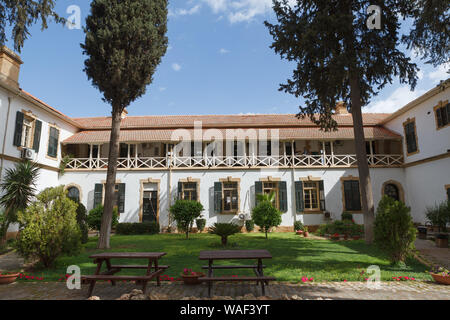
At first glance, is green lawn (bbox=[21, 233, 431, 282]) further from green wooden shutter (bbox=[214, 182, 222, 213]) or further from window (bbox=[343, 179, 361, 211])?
window (bbox=[343, 179, 361, 211])

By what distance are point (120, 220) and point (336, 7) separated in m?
15.7

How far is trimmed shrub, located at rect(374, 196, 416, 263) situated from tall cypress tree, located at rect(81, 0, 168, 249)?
919 cm


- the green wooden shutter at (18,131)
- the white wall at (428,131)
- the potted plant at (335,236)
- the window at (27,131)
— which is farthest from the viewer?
the window at (27,131)

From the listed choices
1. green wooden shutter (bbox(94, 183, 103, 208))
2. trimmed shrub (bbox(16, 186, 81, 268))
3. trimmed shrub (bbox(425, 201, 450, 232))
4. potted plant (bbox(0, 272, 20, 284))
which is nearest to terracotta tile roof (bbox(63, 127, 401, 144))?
green wooden shutter (bbox(94, 183, 103, 208))

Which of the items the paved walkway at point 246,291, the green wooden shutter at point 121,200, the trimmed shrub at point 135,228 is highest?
the green wooden shutter at point 121,200

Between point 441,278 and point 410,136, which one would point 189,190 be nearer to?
point 441,278

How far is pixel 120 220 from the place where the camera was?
52.7 feet

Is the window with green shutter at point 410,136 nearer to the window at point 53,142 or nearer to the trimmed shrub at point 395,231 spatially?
the trimmed shrub at point 395,231

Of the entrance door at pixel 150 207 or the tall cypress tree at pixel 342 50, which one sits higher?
the tall cypress tree at pixel 342 50

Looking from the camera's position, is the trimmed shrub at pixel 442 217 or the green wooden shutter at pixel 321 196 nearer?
the trimmed shrub at pixel 442 217

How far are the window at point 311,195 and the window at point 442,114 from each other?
697 cm

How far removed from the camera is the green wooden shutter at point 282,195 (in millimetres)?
16156

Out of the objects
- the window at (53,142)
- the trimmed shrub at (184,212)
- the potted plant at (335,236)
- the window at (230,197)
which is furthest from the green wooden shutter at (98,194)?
the potted plant at (335,236)

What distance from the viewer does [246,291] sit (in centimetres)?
499
